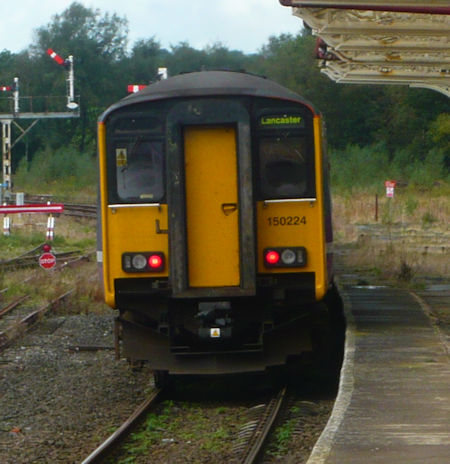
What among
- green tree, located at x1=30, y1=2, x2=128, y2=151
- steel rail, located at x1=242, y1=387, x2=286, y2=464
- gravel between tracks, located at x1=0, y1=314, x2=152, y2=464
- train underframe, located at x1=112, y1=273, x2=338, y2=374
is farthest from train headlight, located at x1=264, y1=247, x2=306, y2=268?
green tree, located at x1=30, y1=2, x2=128, y2=151

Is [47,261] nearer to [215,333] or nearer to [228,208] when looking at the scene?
[215,333]

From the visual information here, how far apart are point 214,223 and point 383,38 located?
7287 mm

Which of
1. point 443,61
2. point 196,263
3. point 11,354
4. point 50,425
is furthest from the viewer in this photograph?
point 443,61

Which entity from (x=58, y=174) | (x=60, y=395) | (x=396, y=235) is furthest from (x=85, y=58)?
(x=60, y=395)

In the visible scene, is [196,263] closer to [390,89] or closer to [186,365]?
[186,365]

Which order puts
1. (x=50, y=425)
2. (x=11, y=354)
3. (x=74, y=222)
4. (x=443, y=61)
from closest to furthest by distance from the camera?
(x=50, y=425), (x=11, y=354), (x=443, y=61), (x=74, y=222)

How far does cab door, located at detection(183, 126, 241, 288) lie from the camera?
9.80 m

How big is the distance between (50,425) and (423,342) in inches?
162

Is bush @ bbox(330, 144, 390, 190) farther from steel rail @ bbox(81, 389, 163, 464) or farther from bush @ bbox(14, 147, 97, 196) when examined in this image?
steel rail @ bbox(81, 389, 163, 464)

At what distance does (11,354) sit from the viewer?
42.9 ft

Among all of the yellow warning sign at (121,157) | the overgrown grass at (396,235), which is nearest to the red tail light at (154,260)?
the yellow warning sign at (121,157)

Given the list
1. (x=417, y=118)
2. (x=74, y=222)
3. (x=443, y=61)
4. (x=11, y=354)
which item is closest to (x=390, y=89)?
(x=417, y=118)

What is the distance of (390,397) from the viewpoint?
327 inches

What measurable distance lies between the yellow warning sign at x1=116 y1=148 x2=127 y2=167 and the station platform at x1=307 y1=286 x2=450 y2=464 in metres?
2.85
